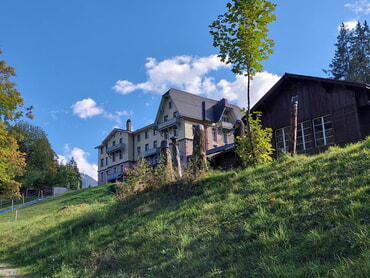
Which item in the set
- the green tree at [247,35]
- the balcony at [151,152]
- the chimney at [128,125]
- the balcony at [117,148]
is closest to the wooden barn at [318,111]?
the green tree at [247,35]

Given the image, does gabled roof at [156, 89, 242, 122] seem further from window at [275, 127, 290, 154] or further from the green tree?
the green tree

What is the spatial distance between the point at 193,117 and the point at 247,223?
4119 centimetres

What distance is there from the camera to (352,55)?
48219 mm

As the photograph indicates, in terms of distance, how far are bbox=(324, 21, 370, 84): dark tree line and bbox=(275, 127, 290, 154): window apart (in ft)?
96.7

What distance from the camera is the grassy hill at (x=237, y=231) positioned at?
4715 mm

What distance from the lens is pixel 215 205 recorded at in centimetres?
801

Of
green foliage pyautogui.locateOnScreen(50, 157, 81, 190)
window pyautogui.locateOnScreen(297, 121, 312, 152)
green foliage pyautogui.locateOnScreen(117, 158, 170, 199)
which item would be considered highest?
green foliage pyautogui.locateOnScreen(50, 157, 81, 190)

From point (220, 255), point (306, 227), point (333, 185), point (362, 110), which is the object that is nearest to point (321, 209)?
point (306, 227)

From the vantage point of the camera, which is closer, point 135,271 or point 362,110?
point 135,271

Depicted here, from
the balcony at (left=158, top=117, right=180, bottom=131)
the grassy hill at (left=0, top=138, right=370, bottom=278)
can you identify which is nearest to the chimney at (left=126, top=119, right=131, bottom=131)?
the balcony at (left=158, top=117, right=180, bottom=131)

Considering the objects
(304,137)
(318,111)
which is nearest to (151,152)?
→ (304,137)

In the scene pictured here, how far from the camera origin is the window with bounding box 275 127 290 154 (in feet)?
66.0

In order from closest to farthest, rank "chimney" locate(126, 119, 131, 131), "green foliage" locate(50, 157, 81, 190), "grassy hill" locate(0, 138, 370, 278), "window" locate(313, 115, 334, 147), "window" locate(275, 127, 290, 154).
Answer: "grassy hill" locate(0, 138, 370, 278) → "window" locate(313, 115, 334, 147) → "window" locate(275, 127, 290, 154) → "chimney" locate(126, 119, 131, 131) → "green foliage" locate(50, 157, 81, 190)

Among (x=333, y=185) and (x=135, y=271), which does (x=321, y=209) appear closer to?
(x=333, y=185)
